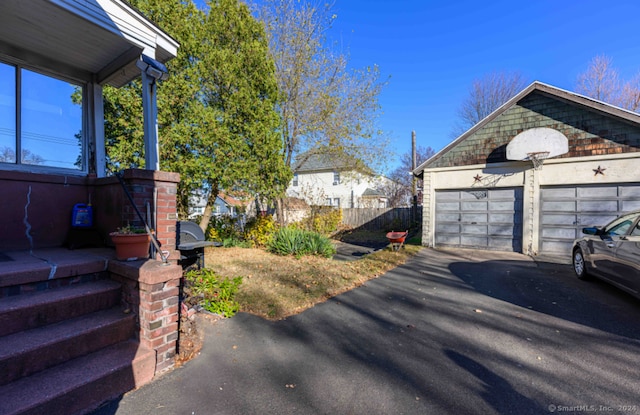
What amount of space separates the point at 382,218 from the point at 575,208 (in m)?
10.6

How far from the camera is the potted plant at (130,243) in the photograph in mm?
2898

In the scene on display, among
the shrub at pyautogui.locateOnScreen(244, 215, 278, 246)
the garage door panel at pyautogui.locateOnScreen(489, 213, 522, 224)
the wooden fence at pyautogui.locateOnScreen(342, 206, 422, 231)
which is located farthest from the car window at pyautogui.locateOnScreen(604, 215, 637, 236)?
the wooden fence at pyautogui.locateOnScreen(342, 206, 422, 231)

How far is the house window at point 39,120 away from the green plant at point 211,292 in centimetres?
242

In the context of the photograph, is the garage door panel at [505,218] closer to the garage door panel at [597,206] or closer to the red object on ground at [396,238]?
the garage door panel at [597,206]

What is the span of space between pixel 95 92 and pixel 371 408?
565 centimetres

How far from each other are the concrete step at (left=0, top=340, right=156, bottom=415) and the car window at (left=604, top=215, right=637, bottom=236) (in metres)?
6.83

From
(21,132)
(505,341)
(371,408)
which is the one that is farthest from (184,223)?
(505,341)

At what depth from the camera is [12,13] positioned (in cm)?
309

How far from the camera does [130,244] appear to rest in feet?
9.66

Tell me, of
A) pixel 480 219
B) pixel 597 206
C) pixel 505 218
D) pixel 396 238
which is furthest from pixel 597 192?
pixel 396 238

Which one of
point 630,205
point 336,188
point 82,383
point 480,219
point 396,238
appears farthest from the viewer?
point 336,188

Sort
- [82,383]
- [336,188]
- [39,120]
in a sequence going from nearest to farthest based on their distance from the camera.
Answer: [82,383] < [39,120] < [336,188]

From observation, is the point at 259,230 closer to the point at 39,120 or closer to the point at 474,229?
the point at 39,120

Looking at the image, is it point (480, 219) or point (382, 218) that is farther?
point (382, 218)
